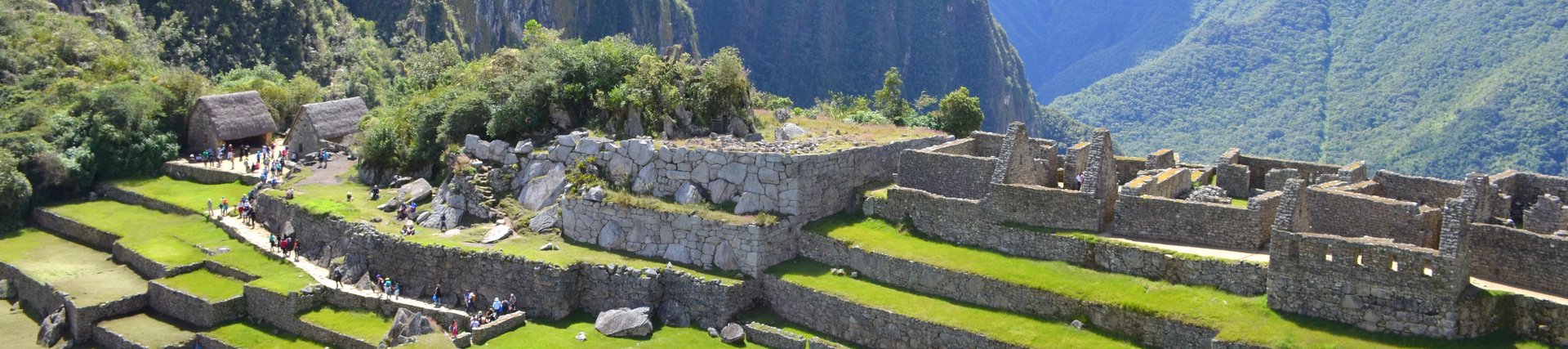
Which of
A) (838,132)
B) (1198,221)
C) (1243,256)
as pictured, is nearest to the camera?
(1243,256)

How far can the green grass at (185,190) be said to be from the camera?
40.5m

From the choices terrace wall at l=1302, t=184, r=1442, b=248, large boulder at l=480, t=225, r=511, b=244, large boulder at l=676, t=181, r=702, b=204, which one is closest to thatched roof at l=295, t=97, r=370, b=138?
large boulder at l=480, t=225, r=511, b=244

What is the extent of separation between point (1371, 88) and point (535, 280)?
168ft

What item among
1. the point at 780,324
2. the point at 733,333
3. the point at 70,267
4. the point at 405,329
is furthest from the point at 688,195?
the point at 70,267

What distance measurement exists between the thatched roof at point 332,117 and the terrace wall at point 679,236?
1725 cm

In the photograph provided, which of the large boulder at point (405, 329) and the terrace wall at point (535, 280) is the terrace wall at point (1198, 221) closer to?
the terrace wall at point (535, 280)

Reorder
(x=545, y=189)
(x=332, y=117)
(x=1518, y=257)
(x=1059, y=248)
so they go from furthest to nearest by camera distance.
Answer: (x=332, y=117)
(x=545, y=189)
(x=1059, y=248)
(x=1518, y=257)

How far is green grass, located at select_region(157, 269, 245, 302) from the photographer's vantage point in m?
32.2

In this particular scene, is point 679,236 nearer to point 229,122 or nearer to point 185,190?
point 185,190

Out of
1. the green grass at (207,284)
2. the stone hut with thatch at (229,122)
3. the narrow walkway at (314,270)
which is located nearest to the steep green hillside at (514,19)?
the stone hut with thatch at (229,122)

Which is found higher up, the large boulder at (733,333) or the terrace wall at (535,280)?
the terrace wall at (535,280)

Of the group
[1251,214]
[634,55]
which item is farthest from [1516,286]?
[634,55]

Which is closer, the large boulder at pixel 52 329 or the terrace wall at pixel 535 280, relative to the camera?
the terrace wall at pixel 535 280

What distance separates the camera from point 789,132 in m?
34.9
